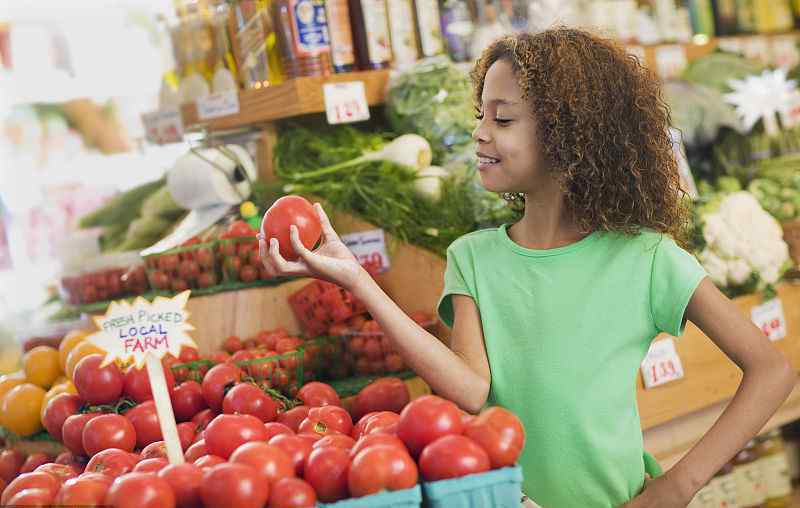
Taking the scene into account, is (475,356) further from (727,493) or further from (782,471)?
(782,471)

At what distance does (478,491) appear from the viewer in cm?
Answer: 128

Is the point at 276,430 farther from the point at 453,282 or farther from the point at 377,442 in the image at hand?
the point at 453,282

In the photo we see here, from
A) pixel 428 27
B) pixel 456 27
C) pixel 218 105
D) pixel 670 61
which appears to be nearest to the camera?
pixel 218 105

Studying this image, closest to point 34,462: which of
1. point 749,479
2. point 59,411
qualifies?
point 59,411

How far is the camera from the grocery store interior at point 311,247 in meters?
1.40

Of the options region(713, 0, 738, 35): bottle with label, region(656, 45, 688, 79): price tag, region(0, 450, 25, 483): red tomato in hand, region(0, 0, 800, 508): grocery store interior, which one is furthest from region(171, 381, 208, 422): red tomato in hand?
region(713, 0, 738, 35): bottle with label

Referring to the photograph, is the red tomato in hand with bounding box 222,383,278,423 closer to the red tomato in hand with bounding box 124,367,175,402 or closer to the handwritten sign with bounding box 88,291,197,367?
the red tomato in hand with bounding box 124,367,175,402

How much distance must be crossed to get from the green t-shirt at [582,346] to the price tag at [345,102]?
1191 mm

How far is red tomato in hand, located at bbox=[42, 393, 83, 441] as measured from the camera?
6.92 feet

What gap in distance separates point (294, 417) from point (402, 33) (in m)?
1.76

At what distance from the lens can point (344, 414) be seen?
1774 mm

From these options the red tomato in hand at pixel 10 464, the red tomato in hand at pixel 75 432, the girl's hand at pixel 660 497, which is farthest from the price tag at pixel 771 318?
the red tomato in hand at pixel 10 464

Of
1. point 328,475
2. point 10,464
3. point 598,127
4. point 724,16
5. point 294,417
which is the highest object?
point 724,16

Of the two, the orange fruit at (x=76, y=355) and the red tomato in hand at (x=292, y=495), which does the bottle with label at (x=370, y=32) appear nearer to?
the orange fruit at (x=76, y=355)
